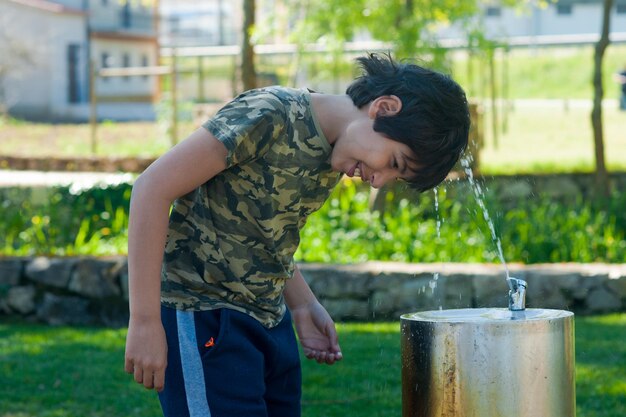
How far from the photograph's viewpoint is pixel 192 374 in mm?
2514

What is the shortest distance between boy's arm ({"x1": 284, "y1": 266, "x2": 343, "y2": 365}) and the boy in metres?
0.29

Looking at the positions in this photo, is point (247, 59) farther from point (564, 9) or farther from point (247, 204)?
point (564, 9)

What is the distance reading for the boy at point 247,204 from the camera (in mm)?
2404

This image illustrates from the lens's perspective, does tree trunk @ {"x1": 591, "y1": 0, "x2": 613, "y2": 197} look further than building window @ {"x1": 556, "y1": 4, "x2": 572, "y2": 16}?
No

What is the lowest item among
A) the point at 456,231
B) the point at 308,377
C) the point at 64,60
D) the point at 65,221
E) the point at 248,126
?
the point at 308,377

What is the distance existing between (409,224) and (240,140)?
494 centimetres

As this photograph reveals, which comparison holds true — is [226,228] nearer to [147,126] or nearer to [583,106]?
[147,126]

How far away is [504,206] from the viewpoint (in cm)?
819

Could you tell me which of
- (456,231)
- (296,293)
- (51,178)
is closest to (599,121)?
(456,231)

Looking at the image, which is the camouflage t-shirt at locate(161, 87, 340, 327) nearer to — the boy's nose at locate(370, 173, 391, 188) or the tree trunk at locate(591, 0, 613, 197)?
Answer: the boy's nose at locate(370, 173, 391, 188)

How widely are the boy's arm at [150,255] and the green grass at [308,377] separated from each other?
183cm

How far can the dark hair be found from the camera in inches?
96.1

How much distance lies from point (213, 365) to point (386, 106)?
70 centimetres

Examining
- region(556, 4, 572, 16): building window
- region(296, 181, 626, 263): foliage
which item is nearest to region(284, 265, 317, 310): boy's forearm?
region(296, 181, 626, 263): foliage
